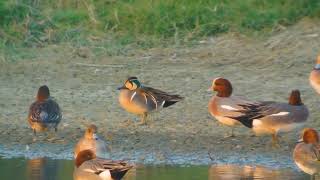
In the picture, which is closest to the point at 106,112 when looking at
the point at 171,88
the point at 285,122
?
the point at 171,88

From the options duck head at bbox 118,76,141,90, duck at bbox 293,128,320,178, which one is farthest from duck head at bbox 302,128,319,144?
duck head at bbox 118,76,141,90

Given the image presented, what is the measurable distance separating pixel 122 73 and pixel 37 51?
5.46 feet

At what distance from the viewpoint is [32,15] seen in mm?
18953

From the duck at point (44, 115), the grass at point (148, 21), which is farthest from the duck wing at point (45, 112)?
the grass at point (148, 21)

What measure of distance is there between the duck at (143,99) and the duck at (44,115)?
0.85 m

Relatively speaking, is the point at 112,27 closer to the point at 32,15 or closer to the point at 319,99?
the point at 32,15

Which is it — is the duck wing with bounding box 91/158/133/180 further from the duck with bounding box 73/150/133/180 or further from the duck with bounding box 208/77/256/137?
the duck with bounding box 208/77/256/137

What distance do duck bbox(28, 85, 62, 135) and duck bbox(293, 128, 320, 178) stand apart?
9.94 ft

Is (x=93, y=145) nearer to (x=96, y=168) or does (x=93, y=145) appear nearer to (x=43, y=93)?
(x=96, y=168)

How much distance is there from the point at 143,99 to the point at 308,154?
3019mm

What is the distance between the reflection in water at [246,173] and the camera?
40.7ft

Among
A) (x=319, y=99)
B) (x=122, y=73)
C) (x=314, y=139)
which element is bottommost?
(x=314, y=139)

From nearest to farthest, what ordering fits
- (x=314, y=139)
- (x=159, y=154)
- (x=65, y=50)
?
(x=314, y=139) < (x=159, y=154) < (x=65, y=50)

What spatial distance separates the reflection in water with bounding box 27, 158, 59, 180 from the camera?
12534 millimetres
